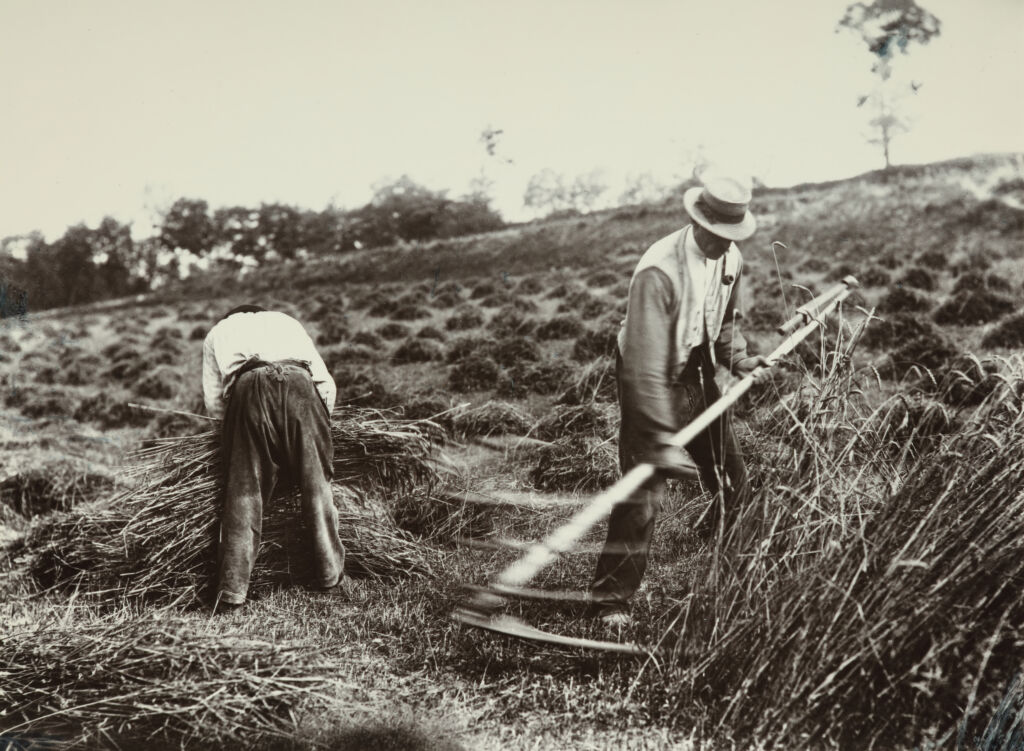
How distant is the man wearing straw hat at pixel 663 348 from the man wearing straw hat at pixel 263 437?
141 cm

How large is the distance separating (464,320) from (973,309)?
650 cm

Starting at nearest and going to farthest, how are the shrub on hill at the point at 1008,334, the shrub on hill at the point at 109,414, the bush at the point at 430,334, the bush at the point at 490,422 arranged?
the bush at the point at 490,422 < the shrub on hill at the point at 1008,334 < the shrub on hill at the point at 109,414 < the bush at the point at 430,334

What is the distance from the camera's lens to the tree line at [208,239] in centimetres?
983

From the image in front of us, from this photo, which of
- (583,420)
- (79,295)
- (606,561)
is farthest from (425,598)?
(79,295)

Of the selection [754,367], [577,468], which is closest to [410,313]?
[577,468]

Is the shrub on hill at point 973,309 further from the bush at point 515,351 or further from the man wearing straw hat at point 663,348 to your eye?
the man wearing straw hat at point 663,348

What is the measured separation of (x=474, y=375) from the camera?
9.05 metres

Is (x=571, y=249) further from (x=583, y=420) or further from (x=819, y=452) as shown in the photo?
(x=819, y=452)

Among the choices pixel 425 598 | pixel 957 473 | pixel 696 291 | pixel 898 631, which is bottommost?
pixel 425 598

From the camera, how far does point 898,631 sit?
2412 millimetres

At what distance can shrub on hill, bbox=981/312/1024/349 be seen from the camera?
26.2 ft

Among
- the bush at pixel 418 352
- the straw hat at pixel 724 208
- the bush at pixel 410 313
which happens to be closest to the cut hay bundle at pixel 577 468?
the straw hat at pixel 724 208

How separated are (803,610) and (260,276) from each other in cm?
2015

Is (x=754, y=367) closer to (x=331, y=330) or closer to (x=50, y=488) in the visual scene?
(x=50, y=488)
